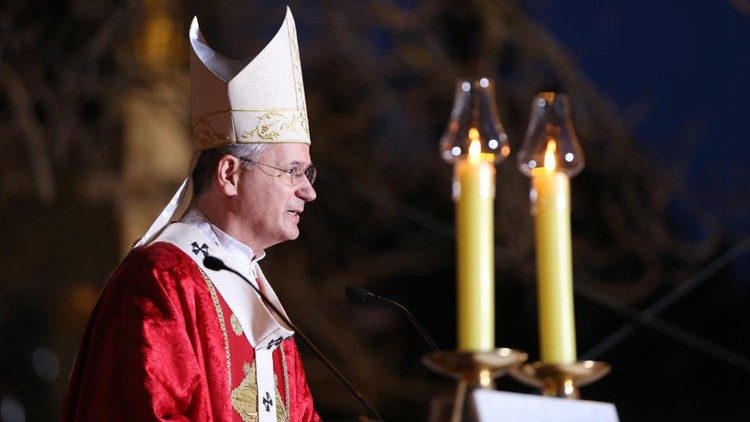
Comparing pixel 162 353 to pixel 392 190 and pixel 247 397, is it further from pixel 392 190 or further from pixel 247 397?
pixel 392 190

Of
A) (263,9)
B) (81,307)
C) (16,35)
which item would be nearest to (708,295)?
(263,9)

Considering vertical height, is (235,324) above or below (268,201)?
below

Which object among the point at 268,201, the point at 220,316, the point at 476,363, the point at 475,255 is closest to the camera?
the point at 476,363

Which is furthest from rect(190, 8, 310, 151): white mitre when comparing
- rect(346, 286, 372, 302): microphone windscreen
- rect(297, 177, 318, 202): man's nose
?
rect(346, 286, 372, 302): microphone windscreen

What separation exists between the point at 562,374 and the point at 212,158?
1.03 metres

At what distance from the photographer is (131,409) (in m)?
2.61

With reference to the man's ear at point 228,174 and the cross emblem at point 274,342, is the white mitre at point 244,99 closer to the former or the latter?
the man's ear at point 228,174

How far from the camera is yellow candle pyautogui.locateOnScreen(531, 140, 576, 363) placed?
8.07 ft

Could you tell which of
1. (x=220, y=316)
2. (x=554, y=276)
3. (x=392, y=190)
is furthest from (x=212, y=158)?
(x=392, y=190)

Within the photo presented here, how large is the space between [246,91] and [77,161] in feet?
6.17

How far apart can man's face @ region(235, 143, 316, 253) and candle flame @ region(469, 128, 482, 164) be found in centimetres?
65

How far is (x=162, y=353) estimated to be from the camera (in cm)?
269

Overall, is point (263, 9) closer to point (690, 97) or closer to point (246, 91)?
point (690, 97)

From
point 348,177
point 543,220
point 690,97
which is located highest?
point 690,97
